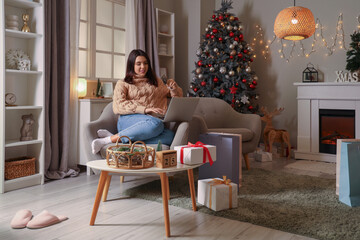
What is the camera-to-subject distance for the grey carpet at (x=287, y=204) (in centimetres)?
211

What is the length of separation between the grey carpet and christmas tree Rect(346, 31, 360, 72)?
5.42 ft

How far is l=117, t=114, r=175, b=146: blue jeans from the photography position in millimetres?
2887

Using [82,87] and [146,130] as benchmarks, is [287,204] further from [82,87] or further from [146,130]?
[82,87]

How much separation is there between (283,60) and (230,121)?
1.64 m

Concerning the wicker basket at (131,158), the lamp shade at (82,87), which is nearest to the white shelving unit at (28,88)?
the lamp shade at (82,87)

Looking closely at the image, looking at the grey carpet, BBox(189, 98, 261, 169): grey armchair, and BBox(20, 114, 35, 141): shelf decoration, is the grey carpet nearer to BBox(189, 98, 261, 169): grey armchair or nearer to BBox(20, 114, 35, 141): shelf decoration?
BBox(189, 98, 261, 169): grey armchair

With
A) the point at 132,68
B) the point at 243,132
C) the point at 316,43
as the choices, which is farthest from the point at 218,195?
the point at 316,43

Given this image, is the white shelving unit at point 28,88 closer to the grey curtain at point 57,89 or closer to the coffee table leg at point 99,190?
the grey curtain at point 57,89

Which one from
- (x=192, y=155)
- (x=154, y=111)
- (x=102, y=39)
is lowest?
(x=192, y=155)

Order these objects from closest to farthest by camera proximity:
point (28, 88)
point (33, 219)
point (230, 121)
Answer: point (33, 219)
point (28, 88)
point (230, 121)

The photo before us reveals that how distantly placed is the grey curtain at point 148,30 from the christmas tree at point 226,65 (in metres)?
0.67

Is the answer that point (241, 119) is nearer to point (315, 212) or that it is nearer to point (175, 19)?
point (315, 212)

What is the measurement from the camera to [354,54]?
4254 millimetres

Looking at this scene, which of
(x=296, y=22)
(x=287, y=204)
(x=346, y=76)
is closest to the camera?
(x=287, y=204)
